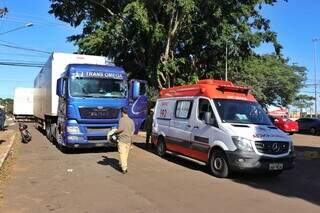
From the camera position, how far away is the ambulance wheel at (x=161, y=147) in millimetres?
17773

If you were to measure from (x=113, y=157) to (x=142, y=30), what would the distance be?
14177 mm

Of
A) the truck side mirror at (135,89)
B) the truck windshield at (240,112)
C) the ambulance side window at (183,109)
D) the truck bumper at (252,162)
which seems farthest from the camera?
the truck side mirror at (135,89)

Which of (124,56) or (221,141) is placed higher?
(124,56)

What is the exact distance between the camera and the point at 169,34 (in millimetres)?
32312

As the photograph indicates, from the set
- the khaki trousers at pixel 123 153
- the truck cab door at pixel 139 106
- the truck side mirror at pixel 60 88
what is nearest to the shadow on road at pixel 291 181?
the khaki trousers at pixel 123 153

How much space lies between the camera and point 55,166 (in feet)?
50.1

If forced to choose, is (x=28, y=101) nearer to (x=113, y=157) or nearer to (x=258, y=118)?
(x=113, y=157)

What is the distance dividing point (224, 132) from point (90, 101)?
21.0 ft

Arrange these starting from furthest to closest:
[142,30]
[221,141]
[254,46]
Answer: [254,46], [142,30], [221,141]

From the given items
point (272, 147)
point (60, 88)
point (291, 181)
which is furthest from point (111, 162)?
point (291, 181)

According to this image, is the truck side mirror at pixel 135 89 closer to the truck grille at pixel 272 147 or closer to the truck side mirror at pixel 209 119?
the truck side mirror at pixel 209 119

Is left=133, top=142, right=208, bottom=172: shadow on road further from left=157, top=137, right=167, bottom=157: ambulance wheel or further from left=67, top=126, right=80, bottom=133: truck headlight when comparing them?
left=67, top=126, right=80, bottom=133: truck headlight

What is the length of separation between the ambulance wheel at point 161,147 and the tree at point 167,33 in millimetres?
12350

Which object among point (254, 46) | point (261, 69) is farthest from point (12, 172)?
point (261, 69)
